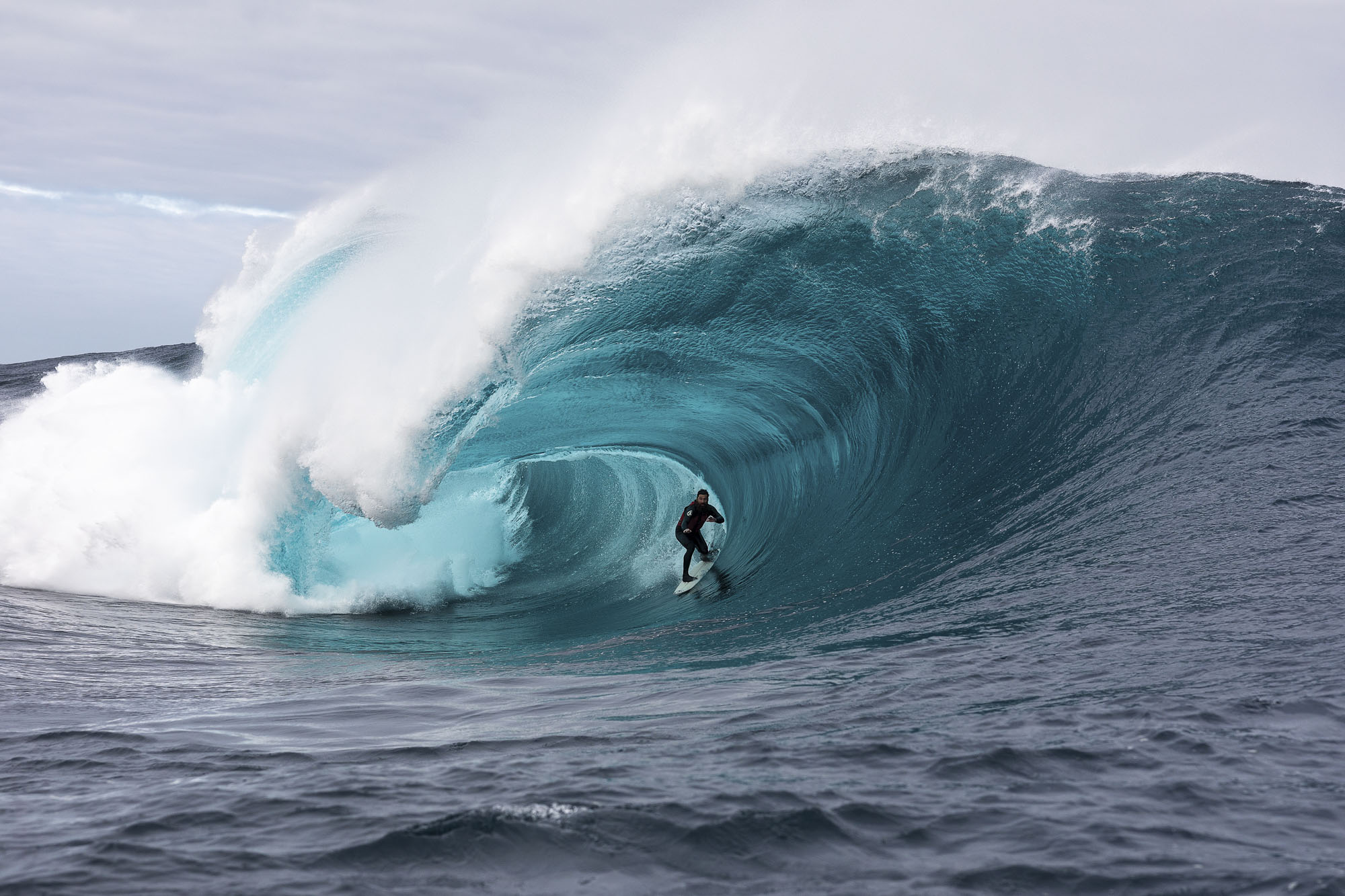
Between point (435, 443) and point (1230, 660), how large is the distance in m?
7.90

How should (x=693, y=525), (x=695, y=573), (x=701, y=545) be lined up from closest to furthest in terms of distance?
(x=693, y=525)
(x=701, y=545)
(x=695, y=573)

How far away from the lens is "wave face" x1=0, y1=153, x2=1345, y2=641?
903 centimetres

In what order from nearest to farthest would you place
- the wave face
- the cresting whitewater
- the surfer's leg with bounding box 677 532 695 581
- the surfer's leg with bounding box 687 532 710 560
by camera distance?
the cresting whitewater → the wave face → the surfer's leg with bounding box 677 532 695 581 → the surfer's leg with bounding box 687 532 710 560

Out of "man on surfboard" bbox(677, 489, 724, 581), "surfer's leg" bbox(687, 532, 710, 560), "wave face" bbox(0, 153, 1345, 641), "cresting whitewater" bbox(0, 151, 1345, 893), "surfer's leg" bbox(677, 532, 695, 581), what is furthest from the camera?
"surfer's leg" bbox(687, 532, 710, 560)

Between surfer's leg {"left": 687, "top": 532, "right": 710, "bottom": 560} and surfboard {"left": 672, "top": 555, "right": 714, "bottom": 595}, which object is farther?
surfer's leg {"left": 687, "top": 532, "right": 710, "bottom": 560}

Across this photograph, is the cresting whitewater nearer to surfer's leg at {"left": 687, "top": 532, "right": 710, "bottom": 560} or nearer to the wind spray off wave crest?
the wind spray off wave crest

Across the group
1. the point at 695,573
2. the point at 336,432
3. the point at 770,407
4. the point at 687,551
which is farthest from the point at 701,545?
the point at 336,432

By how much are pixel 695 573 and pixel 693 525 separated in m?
0.70

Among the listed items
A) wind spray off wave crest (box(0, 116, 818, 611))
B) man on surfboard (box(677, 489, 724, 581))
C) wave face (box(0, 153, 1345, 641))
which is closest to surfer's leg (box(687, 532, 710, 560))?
man on surfboard (box(677, 489, 724, 581))

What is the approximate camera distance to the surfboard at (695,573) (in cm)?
1045

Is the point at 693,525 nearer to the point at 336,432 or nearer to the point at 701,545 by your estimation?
the point at 701,545

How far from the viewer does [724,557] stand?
11133mm

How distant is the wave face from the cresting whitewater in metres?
0.06

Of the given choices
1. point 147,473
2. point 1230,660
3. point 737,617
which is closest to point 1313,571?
point 1230,660
